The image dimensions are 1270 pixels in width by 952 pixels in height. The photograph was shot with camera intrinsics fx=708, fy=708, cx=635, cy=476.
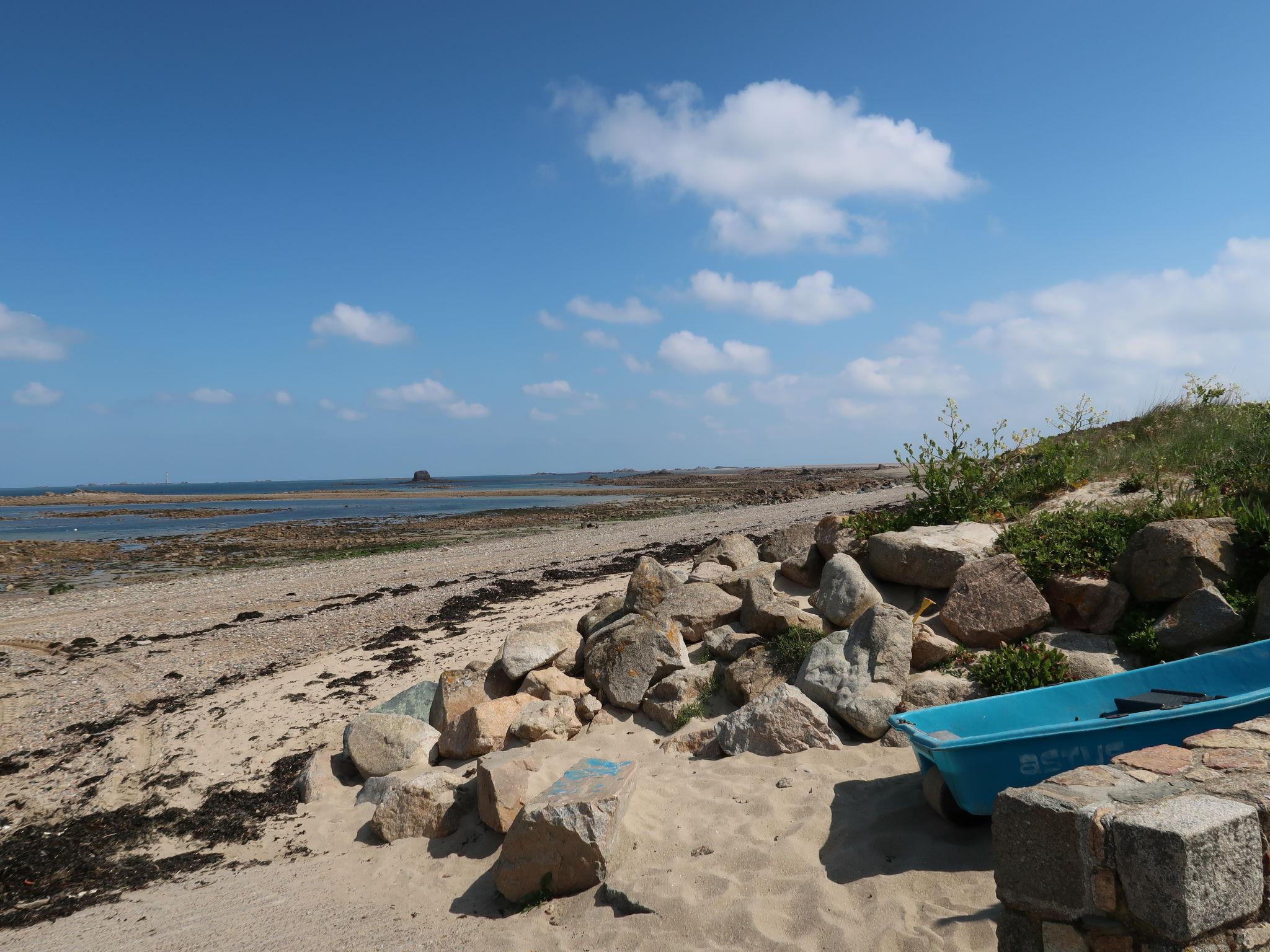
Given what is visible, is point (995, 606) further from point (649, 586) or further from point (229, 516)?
point (229, 516)

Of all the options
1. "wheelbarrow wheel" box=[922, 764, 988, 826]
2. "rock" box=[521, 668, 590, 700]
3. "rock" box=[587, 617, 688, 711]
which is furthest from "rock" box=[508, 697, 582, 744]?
"wheelbarrow wheel" box=[922, 764, 988, 826]

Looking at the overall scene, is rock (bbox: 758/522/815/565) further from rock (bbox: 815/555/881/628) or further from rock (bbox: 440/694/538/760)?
rock (bbox: 440/694/538/760)

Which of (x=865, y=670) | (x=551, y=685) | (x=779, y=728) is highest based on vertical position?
(x=865, y=670)

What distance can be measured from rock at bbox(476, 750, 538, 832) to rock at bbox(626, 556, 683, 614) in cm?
349

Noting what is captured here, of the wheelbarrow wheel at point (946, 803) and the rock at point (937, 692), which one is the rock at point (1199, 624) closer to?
the rock at point (937, 692)

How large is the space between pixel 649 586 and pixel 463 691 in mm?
2659

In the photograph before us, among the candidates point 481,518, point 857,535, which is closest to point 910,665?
point 857,535

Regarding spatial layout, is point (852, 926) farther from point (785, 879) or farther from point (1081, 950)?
point (1081, 950)

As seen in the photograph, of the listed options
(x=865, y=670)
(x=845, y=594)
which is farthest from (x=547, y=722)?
(x=845, y=594)

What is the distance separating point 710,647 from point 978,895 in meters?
4.42

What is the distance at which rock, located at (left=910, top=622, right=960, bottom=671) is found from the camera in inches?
269

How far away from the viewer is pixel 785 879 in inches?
178

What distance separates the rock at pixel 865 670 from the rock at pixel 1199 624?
86.3 inches

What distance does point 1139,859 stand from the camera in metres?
2.81
